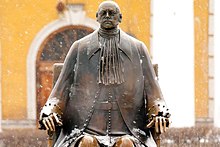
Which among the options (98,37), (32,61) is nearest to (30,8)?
(32,61)

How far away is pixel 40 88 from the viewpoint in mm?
17516

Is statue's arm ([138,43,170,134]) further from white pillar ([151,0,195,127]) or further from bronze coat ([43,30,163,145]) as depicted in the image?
white pillar ([151,0,195,127])

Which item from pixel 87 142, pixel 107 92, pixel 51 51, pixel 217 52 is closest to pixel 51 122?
pixel 87 142

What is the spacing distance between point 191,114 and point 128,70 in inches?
424

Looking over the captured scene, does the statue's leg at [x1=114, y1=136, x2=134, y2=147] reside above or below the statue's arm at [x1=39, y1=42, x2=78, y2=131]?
below

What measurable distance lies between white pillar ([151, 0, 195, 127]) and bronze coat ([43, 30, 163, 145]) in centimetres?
1031

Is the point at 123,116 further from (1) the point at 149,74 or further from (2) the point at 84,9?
(2) the point at 84,9

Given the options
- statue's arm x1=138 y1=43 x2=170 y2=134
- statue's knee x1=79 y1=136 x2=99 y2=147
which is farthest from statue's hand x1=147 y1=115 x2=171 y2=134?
statue's knee x1=79 y1=136 x2=99 y2=147

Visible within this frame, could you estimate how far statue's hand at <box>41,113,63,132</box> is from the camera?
5305mm

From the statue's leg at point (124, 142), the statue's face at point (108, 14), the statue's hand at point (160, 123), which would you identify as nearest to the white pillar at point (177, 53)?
the statue's face at point (108, 14)

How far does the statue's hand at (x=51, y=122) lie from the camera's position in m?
5.30

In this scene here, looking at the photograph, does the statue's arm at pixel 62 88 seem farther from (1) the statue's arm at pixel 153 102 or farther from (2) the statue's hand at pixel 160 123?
(2) the statue's hand at pixel 160 123

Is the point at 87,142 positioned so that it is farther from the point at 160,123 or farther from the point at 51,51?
the point at 51,51

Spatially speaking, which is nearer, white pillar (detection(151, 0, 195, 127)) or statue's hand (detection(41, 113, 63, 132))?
statue's hand (detection(41, 113, 63, 132))
